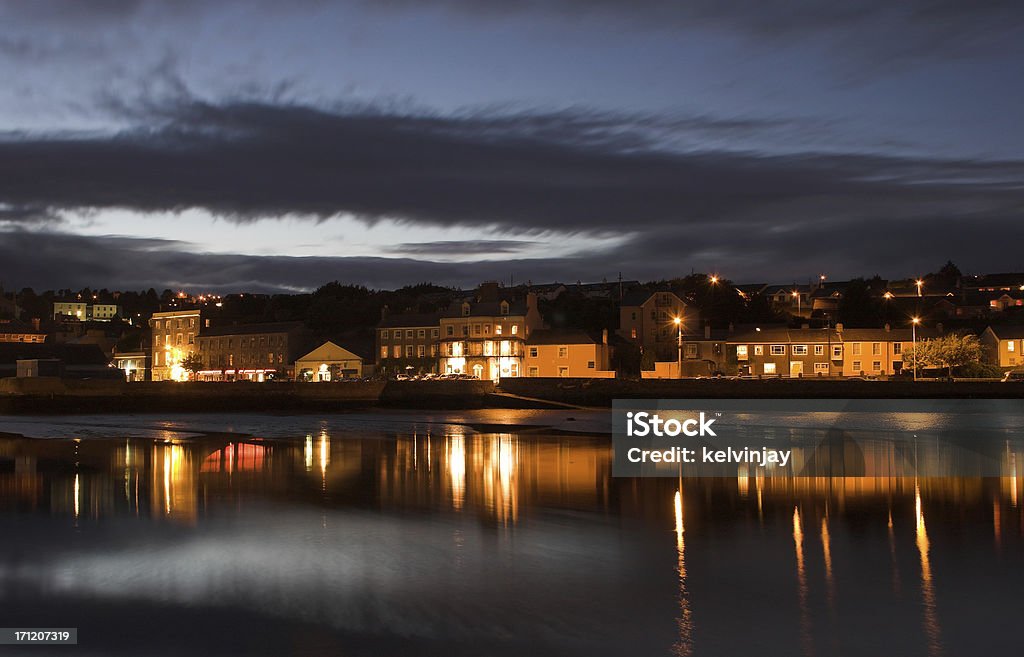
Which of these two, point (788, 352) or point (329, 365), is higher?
point (788, 352)

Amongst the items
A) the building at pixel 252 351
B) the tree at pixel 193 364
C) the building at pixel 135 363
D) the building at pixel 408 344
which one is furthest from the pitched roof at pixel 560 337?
the building at pixel 135 363

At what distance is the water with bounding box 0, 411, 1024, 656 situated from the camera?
1290 cm

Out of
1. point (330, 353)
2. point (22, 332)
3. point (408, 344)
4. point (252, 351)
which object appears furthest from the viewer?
point (22, 332)

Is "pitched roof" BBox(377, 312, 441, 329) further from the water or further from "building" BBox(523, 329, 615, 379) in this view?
the water

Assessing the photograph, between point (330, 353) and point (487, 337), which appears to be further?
point (330, 353)

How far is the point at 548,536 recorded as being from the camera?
19.2 meters

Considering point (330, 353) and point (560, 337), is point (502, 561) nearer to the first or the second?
point (560, 337)

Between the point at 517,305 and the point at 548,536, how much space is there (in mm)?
71604

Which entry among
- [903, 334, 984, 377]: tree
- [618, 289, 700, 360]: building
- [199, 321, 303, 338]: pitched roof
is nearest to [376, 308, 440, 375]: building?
[199, 321, 303, 338]: pitched roof

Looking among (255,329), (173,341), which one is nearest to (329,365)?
(255,329)

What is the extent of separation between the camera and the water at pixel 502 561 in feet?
42.3

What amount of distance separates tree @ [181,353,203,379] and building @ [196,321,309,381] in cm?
45

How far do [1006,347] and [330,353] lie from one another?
63448 millimetres

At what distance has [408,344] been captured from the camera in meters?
93.8
